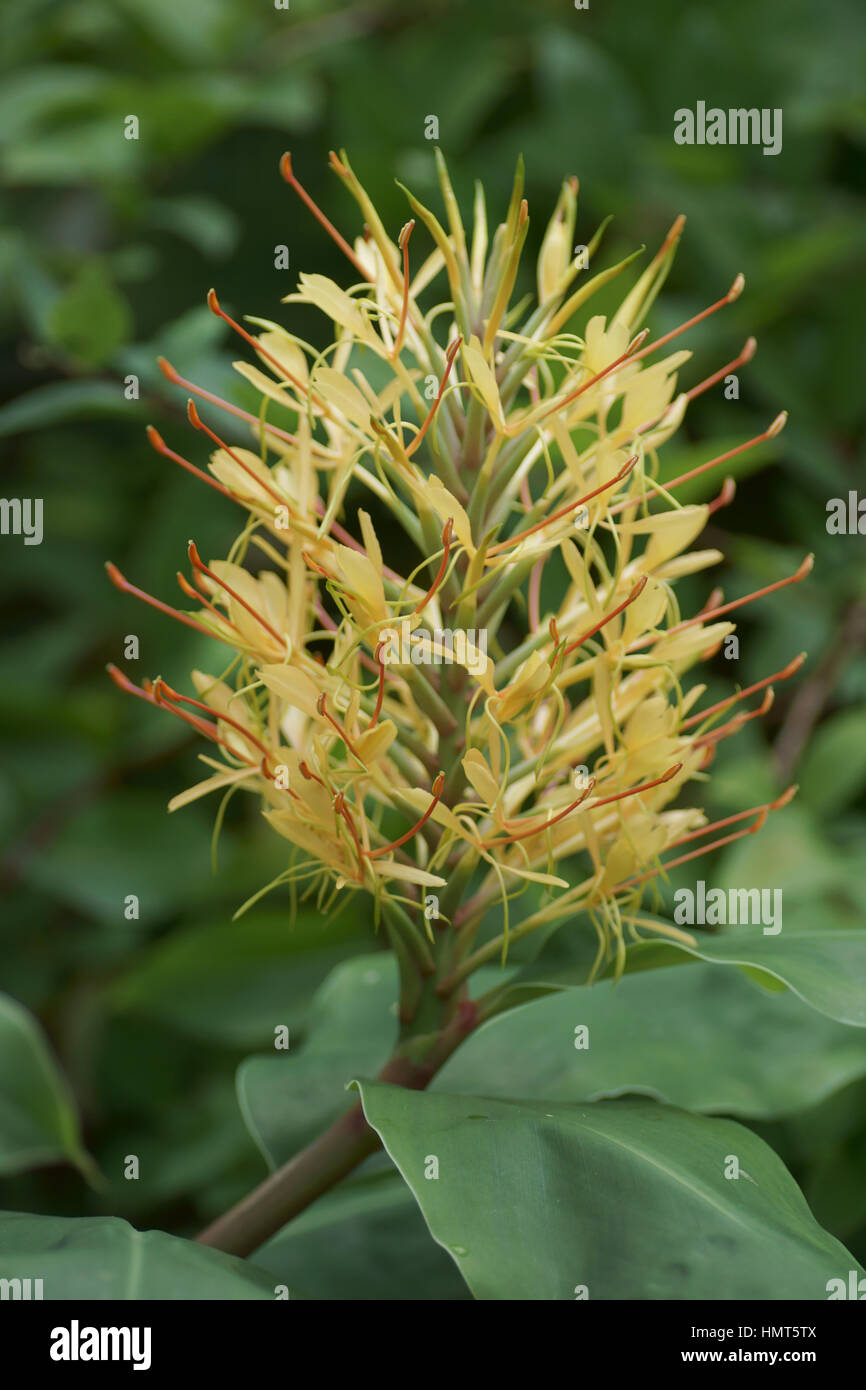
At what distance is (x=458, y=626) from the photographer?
568mm

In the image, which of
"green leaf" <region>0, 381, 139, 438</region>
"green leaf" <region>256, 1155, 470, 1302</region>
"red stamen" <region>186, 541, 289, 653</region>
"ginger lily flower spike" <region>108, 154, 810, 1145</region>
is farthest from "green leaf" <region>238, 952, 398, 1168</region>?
"green leaf" <region>0, 381, 139, 438</region>

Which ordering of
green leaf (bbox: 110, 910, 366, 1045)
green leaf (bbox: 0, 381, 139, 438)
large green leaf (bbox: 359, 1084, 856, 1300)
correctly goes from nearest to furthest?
1. large green leaf (bbox: 359, 1084, 856, 1300)
2. green leaf (bbox: 0, 381, 139, 438)
3. green leaf (bbox: 110, 910, 366, 1045)

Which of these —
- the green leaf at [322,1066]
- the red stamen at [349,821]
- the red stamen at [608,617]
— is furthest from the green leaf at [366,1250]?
the red stamen at [608,617]

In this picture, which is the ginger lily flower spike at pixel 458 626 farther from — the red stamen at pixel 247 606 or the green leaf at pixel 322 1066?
the green leaf at pixel 322 1066

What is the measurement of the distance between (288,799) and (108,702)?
0.73 m

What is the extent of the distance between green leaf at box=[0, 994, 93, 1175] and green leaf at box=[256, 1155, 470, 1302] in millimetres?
153

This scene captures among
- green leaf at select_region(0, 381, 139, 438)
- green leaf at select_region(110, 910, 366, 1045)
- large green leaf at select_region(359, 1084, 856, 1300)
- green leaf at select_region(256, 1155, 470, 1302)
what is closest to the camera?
large green leaf at select_region(359, 1084, 856, 1300)

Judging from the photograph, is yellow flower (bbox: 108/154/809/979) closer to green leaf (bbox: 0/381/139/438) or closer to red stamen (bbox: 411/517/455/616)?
red stamen (bbox: 411/517/455/616)

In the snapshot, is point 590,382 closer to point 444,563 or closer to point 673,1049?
point 444,563

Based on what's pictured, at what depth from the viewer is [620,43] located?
1.36 m

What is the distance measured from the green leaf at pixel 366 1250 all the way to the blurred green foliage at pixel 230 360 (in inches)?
13.0

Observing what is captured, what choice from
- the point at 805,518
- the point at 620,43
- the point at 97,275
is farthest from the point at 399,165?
the point at 805,518

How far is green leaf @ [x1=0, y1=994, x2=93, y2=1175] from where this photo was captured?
2.43 feet

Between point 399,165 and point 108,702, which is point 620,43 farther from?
point 108,702
